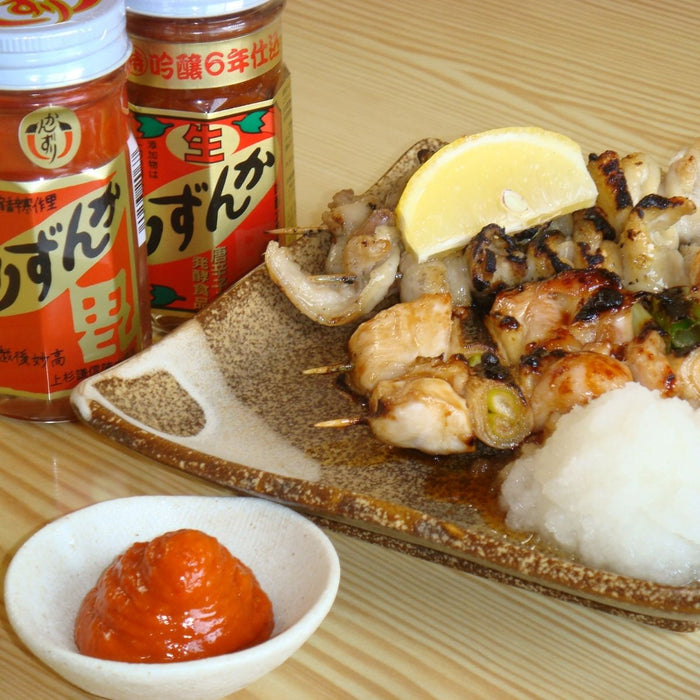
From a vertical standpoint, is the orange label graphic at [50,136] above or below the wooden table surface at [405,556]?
above

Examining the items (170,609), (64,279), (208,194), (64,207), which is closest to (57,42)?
(64,207)

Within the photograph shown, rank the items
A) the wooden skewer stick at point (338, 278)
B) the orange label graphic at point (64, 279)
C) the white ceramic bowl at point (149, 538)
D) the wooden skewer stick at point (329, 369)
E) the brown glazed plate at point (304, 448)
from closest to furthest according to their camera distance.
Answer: the white ceramic bowl at point (149, 538)
the brown glazed plate at point (304, 448)
the orange label graphic at point (64, 279)
the wooden skewer stick at point (329, 369)
the wooden skewer stick at point (338, 278)

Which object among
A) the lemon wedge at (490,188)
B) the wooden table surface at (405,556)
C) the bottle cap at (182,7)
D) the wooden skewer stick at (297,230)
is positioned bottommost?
the wooden table surface at (405,556)

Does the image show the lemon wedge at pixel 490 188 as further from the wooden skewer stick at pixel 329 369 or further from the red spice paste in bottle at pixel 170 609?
the red spice paste in bottle at pixel 170 609

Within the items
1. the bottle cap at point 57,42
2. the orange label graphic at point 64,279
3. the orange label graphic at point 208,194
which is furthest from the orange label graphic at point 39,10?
the orange label graphic at point 208,194

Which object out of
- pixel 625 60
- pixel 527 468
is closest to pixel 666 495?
pixel 527 468

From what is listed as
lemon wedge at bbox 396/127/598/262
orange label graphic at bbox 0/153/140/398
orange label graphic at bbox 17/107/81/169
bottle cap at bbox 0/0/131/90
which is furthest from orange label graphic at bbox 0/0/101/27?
lemon wedge at bbox 396/127/598/262
